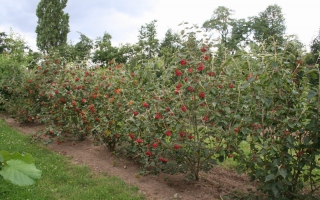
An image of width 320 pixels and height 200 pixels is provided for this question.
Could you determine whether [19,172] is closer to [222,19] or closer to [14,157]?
[14,157]

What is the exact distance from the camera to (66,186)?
3.87 m

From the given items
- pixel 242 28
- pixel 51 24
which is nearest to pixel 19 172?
pixel 51 24

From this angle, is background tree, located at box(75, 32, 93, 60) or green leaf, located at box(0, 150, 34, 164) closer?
green leaf, located at box(0, 150, 34, 164)

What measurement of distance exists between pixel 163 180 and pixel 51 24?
2524cm

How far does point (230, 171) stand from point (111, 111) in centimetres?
225

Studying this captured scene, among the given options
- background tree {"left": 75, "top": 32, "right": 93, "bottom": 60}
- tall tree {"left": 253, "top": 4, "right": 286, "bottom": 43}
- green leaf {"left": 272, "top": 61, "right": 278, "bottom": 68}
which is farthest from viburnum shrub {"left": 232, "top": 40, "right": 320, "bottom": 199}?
tall tree {"left": 253, "top": 4, "right": 286, "bottom": 43}

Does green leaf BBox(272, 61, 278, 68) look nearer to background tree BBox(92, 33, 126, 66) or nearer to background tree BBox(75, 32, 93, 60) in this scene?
background tree BBox(92, 33, 126, 66)

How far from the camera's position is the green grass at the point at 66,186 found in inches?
140

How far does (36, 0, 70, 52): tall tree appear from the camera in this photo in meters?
26.2

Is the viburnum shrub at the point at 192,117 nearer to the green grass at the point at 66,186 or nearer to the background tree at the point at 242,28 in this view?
the green grass at the point at 66,186

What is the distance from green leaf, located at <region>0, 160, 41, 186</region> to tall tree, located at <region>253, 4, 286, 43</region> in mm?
35296

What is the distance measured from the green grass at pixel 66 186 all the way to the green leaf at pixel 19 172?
257 centimetres

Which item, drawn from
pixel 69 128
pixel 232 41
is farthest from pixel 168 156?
pixel 232 41

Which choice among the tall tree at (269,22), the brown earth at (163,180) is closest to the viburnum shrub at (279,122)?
the brown earth at (163,180)
